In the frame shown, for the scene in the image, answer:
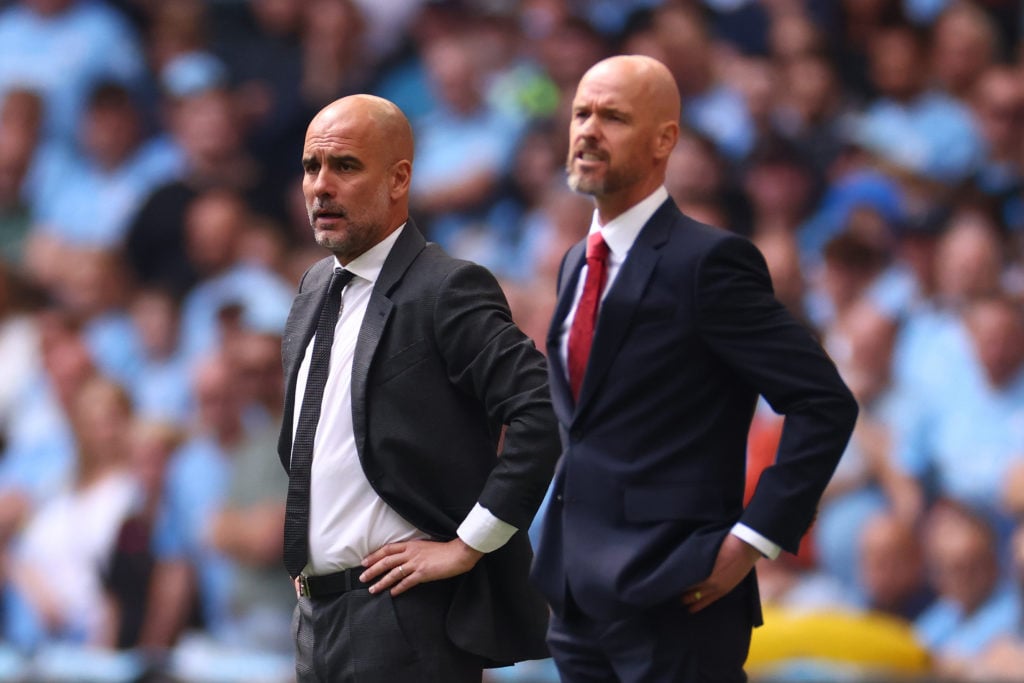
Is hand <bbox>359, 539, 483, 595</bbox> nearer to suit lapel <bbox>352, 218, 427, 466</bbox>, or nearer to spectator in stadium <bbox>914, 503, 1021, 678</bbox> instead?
suit lapel <bbox>352, 218, 427, 466</bbox>

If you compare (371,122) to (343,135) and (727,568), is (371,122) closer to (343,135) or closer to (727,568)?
(343,135)

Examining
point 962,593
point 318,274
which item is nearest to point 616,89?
point 318,274

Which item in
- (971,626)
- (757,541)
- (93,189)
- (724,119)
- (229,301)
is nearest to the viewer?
(757,541)

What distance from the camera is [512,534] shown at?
9.47 ft

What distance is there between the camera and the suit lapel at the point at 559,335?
111 inches

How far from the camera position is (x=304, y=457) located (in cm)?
A: 295

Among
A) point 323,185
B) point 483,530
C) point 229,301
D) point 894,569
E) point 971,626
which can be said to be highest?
point 323,185

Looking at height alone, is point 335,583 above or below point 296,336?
below

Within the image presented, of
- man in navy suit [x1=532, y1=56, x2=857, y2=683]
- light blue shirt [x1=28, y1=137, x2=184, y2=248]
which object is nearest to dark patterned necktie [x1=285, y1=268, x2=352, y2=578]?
man in navy suit [x1=532, y1=56, x2=857, y2=683]

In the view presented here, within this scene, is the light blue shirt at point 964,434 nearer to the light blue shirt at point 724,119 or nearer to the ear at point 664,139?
the light blue shirt at point 724,119

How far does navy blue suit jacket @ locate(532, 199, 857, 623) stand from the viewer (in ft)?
8.65

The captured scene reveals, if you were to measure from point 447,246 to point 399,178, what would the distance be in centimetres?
431

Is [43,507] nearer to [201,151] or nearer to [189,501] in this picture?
[189,501]

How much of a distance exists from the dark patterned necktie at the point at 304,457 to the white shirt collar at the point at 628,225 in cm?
58
